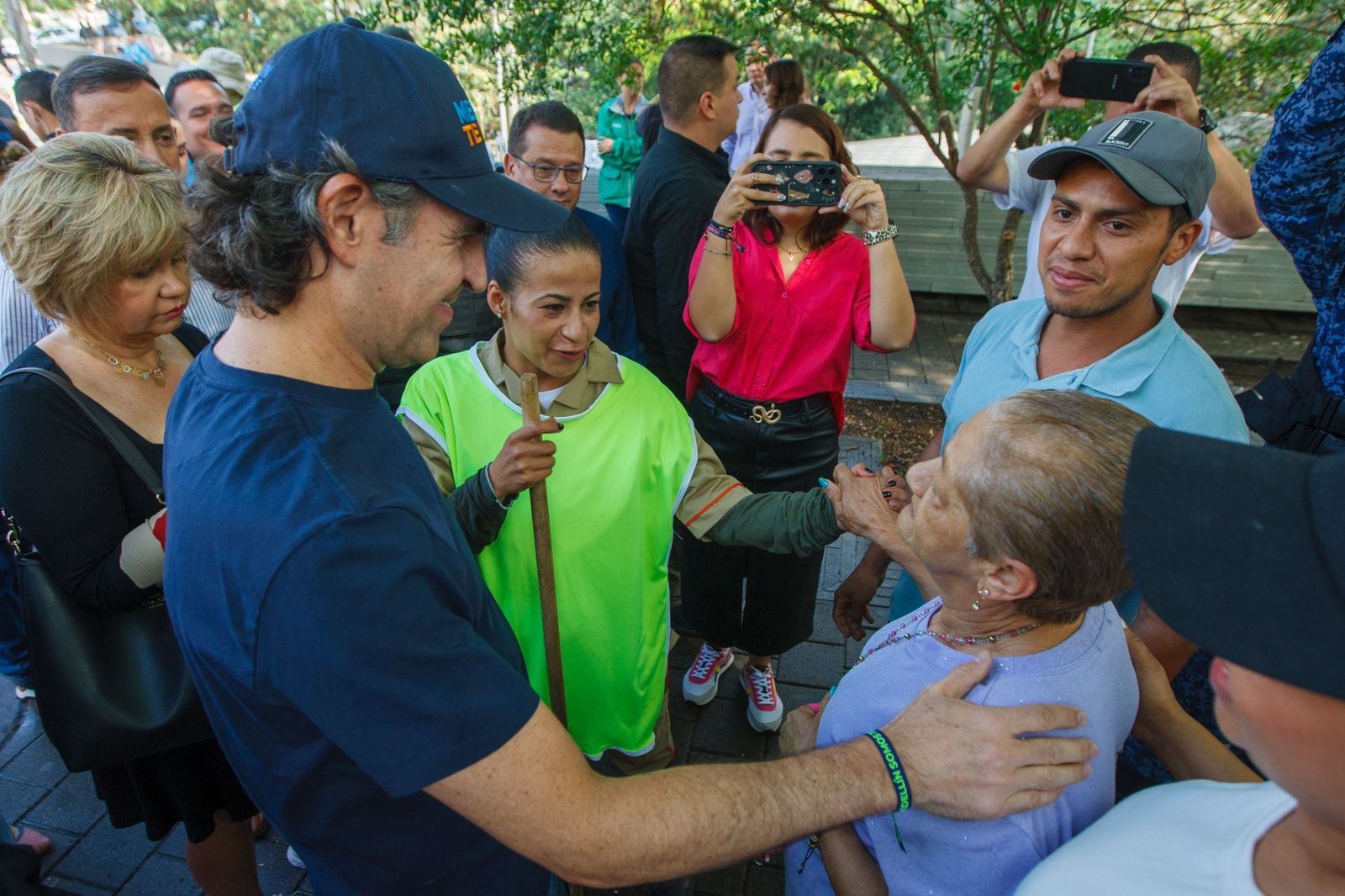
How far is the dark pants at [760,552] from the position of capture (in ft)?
10.2

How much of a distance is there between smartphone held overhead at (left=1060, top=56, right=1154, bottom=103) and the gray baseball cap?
122cm

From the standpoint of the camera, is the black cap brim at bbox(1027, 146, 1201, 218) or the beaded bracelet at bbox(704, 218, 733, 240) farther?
the beaded bracelet at bbox(704, 218, 733, 240)

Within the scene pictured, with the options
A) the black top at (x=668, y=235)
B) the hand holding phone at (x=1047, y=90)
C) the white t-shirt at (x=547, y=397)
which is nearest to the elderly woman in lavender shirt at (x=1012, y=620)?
the white t-shirt at (x=547, y=397)

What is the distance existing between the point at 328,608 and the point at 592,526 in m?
1.18

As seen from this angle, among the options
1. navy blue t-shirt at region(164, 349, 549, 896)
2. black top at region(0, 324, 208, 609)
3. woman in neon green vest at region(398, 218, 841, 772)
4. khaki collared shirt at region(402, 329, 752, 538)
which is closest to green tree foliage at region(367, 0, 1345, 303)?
woman in neon green vest at region(398, 218, 841, 772)

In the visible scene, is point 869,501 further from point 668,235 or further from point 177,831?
point 177,831

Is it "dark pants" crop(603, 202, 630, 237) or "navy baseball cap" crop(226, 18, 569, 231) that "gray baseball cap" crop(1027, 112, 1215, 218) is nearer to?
"navy baseball cap" crop(226, 18, 569, 231)

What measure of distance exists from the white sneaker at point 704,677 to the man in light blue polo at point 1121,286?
1.65 meters

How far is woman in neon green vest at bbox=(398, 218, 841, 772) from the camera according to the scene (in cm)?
224

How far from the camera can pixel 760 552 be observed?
3.09m

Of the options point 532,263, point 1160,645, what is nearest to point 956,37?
point 532,263

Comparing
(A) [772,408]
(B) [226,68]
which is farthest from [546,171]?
(B) [226,68]

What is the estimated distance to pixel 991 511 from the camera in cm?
136

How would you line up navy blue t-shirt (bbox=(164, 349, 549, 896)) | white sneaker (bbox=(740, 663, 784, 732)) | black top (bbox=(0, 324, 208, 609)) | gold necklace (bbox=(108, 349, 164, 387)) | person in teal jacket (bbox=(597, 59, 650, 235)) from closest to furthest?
navy blue t-shirt (bbox=(164, 349, 549, 896)) → black top (bbox=(0, 324, 208, 609)) → gold necklace (bbox=(108, 349, 164, 387)) → white sneaker (bbox=(740, 663, 784, 732)) → person in teal jacket (bbox=(597, 59, 650, 235))
